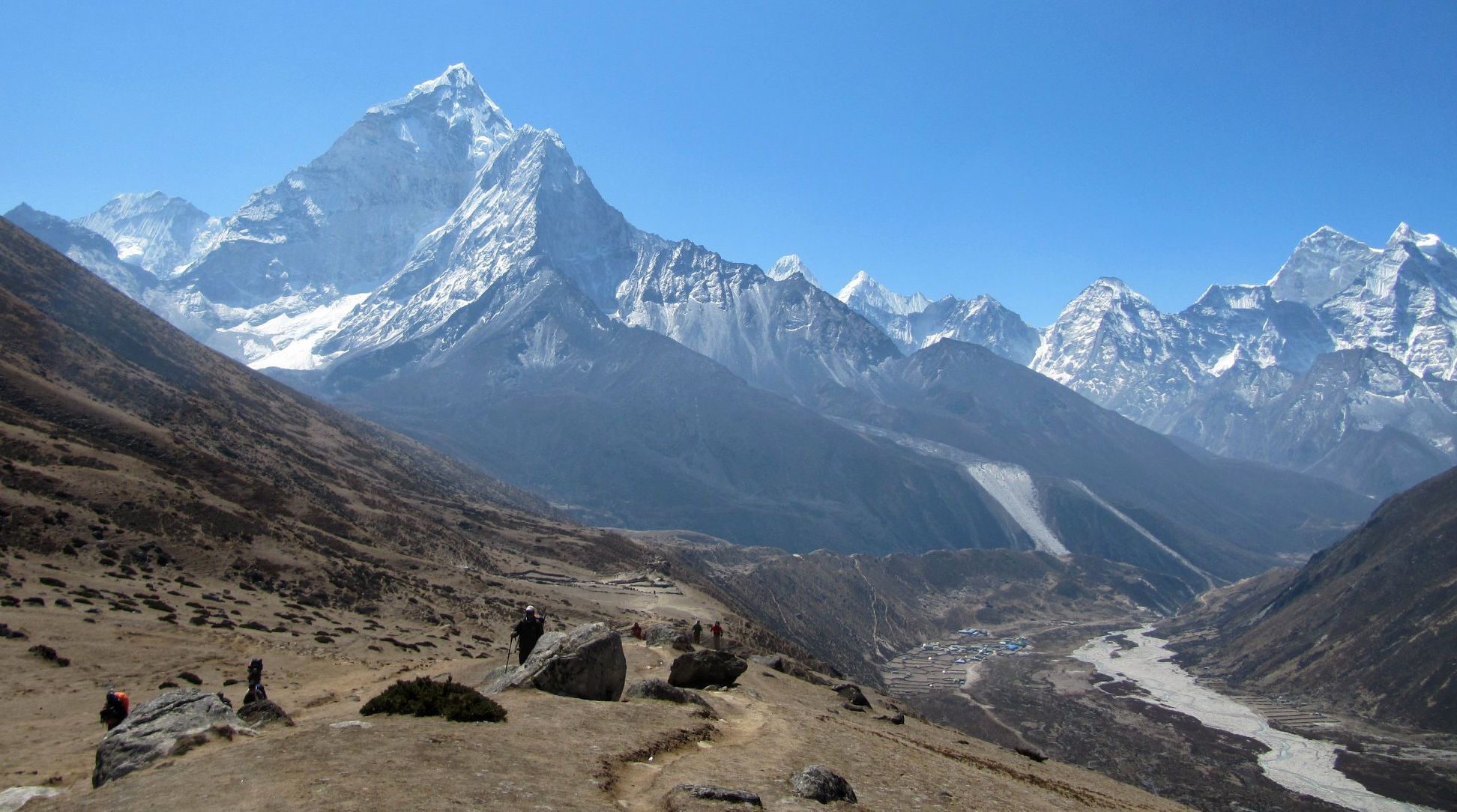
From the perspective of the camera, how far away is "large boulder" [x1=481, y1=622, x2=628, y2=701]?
3444 centimetres

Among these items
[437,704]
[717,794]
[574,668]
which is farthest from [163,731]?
[717,794]

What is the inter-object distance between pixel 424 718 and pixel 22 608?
3639cm

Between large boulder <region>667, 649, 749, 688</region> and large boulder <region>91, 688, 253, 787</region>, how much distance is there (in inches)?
823

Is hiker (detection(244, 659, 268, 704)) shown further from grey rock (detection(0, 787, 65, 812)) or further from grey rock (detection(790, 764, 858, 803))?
grey rock (detection(790, 764, 858, 803))

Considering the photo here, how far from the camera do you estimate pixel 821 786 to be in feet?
86.6

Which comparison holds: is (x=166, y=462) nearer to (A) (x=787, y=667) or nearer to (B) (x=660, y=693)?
(A) (x=787, y=667)

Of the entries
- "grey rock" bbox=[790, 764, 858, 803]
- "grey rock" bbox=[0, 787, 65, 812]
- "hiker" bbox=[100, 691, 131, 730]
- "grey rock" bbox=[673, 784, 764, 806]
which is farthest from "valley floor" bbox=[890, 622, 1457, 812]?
"grey rock" bbox=[0, 787, 65, 812]

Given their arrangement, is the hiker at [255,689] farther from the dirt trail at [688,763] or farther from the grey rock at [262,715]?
the dirt trail at [688,763]

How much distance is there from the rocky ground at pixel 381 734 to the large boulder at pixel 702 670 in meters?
0.96

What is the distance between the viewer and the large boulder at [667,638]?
55.2m

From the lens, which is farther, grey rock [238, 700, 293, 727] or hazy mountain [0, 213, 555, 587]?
hazy mountain [0, 213, 555, 587]

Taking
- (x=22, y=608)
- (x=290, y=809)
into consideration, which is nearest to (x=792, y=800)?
(x=290, y=809)

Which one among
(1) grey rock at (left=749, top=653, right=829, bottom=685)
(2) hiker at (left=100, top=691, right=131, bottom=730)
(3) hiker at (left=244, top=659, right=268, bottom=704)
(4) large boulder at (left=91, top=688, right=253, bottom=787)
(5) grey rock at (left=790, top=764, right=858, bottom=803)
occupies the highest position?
(5) grey rock at (left=790, top=764, right=858, bottom=803)

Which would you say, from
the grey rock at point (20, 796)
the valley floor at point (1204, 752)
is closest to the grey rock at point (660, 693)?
the grey rock at point (20, 796)
